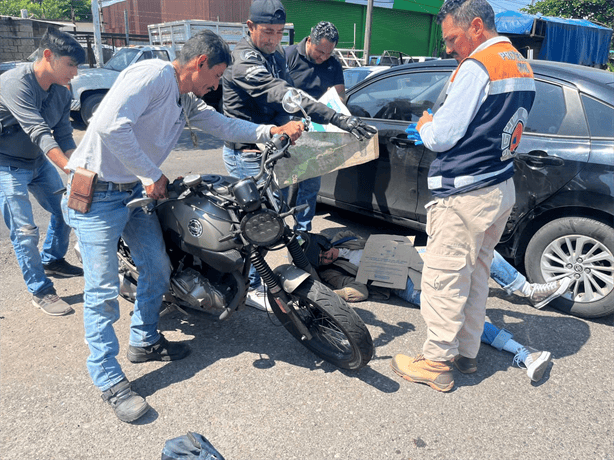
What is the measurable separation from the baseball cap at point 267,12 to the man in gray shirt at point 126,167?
0.90 metres

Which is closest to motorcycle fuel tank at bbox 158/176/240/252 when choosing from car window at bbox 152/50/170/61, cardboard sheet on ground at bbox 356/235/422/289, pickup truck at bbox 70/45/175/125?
cardboard sheet on ground at bbox 356/235/422/289

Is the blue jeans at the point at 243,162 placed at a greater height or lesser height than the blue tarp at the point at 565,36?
A: lesser

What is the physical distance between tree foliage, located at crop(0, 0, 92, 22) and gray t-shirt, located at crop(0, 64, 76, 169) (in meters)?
70.8

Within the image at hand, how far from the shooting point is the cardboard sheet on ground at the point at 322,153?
11.7ft

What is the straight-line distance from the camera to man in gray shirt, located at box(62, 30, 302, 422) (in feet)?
7.77

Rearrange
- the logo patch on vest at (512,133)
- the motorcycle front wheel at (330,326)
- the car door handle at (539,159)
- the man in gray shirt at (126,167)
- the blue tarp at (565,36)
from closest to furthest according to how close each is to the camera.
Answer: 1. the man in gray shirt at (126,167)
2. the logo patch on vest at (512,133)
3. the motorcycle front wheel at (330,326)
4. the car door handle at (539,159)
5. the blue tarp at (565,36)

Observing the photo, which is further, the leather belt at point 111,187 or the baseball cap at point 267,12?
the baseball cap at point 267,12

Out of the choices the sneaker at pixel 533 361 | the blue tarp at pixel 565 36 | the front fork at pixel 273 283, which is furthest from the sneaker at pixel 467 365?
the blue tarp at pixel 565 36

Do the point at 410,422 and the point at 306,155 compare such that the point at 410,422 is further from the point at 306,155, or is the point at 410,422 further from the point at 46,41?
the point at 46,41

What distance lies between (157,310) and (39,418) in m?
0.79

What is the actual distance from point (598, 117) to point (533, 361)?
5.56 feet

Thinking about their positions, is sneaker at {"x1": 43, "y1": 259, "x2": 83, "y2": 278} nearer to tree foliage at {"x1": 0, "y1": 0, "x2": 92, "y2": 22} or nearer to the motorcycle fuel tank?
the motorcycle fuel tank

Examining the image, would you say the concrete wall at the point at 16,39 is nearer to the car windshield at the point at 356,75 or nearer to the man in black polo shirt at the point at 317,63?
the car windshield at the point at 356,75

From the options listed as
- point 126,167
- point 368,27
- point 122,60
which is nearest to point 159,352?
point 126,167
